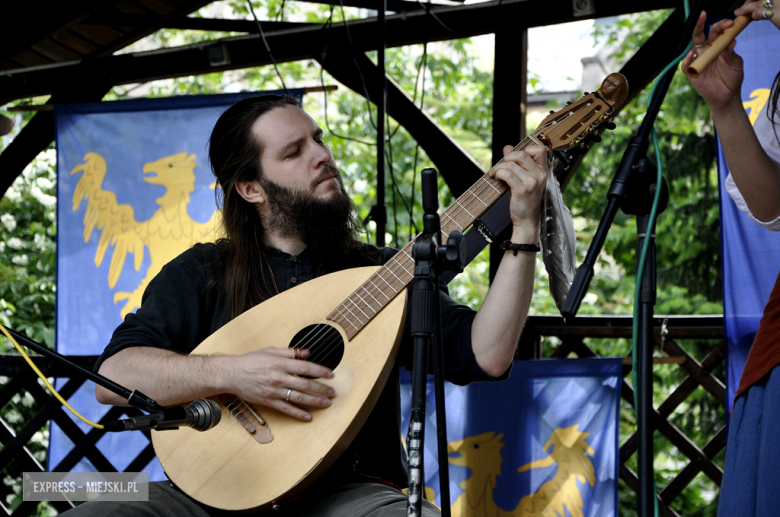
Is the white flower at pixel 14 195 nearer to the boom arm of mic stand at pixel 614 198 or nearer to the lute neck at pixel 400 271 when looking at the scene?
the lute neck at pixel 400 271

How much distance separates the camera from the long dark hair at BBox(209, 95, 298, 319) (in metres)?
1.98

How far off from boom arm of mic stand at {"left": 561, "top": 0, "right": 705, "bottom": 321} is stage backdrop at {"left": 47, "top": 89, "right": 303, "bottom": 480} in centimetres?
254

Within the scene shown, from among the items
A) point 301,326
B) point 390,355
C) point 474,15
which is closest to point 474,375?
point 390,355

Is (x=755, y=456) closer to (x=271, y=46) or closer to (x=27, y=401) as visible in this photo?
(x=271, y=46)

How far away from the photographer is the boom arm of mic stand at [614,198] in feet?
3.17

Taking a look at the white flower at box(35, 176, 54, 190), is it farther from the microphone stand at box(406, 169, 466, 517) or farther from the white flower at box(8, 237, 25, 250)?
the microphone stand at box(406, 169, 466, 517)

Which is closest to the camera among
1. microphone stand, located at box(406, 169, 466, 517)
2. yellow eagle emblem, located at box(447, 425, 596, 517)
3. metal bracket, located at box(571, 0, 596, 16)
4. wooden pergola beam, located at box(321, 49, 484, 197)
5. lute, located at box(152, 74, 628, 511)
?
microphone stand, located at box(406, 169, 466, 517)

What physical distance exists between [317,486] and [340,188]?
0.85 metres

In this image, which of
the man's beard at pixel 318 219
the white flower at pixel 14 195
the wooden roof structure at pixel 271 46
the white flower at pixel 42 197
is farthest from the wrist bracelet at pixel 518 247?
the white flower at pixel 14 195

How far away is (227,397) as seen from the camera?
1655 millimetres

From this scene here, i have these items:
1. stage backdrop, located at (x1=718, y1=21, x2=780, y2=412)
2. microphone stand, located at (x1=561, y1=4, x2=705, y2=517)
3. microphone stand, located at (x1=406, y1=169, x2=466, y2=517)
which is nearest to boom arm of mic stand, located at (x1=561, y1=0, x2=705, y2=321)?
microphone stand, located at (x1=561, y1=4, x2=705, y2=517)

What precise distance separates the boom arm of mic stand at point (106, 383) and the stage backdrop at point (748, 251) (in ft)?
6.77

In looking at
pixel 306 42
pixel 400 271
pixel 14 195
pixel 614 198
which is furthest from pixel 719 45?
pixel 14 195

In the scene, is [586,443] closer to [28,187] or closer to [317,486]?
[317,486]
